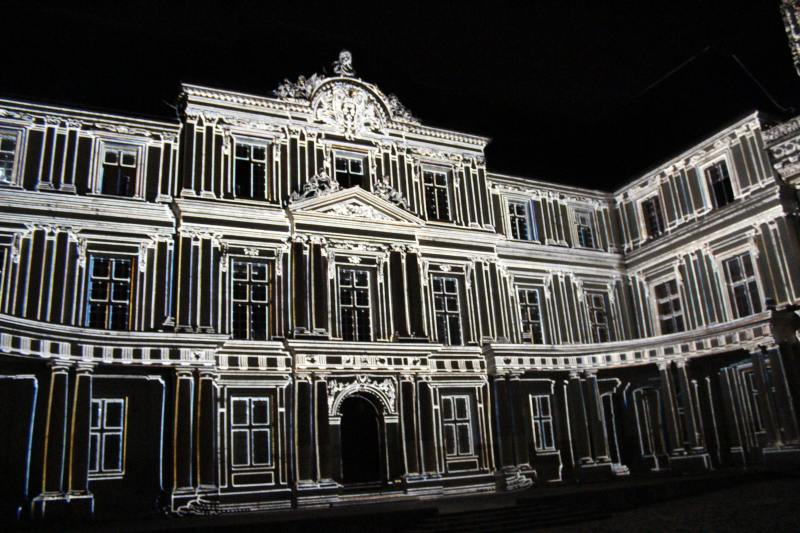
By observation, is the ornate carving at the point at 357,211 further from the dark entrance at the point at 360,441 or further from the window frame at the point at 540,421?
the window frame at the point at 540,421

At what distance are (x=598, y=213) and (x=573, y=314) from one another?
242 inches

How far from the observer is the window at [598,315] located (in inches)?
1196

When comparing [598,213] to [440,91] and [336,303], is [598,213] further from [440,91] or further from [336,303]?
[336,303]

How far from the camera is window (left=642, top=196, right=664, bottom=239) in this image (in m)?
31.0

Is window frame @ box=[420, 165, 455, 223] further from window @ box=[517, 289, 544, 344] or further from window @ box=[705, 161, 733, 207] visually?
window @ box=[705, 161, 733, 207]

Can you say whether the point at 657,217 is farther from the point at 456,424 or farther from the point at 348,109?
the point at 348,109

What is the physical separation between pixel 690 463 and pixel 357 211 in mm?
16414

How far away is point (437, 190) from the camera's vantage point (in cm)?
2825

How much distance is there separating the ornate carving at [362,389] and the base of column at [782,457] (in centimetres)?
1323

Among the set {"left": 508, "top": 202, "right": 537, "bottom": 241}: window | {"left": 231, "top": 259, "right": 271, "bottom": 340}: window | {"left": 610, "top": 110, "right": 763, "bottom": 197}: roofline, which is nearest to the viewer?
{"left": 231, "top": 259, "right": 271, "bottom": 340}: window

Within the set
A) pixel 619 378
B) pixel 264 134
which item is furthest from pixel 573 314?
pixel 264 134

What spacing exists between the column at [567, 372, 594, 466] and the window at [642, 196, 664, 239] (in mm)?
8716

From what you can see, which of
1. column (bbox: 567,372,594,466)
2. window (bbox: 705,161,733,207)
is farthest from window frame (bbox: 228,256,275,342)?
window (bbox: 705,161,733,207)

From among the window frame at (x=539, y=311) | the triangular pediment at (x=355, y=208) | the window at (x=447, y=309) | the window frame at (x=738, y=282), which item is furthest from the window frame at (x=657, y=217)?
the triangular pediment at (x=355, y=208)
